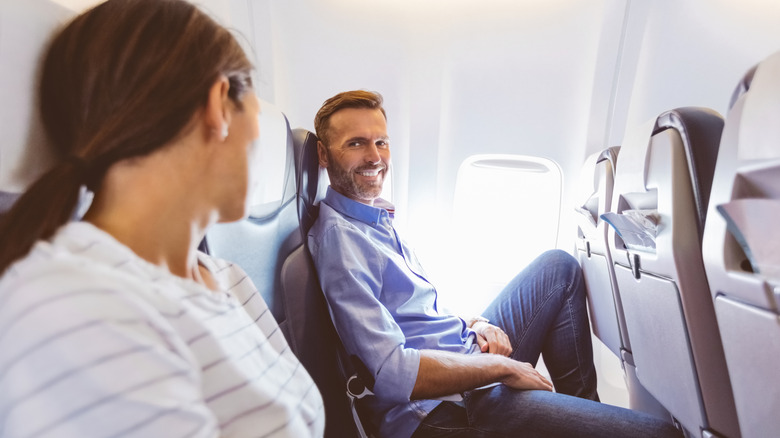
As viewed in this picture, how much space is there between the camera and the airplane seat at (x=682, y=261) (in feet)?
3.37

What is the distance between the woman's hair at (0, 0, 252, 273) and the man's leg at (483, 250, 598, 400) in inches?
68.3

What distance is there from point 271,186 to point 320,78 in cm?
149

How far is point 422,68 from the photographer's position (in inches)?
104

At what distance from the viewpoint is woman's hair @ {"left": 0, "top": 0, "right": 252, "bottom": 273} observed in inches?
21.9

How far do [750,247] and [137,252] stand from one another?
95 cm

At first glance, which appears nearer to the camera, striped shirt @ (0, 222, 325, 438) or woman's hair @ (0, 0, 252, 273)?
striped shirt @ (0, 222, 325, 438)

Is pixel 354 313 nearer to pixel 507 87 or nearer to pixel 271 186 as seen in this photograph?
pixel 271 186

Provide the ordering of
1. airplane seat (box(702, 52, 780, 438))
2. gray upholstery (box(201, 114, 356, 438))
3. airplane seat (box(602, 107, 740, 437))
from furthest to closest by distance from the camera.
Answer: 1. gray upholstery (box(201, 114, 356, 438))
2. airplane seat (box(602, 107, 740, 437))
3. airplane seat (box(702, 52, 780, 438))

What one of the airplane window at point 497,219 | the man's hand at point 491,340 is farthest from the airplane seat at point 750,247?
the airplane window at point 497,219

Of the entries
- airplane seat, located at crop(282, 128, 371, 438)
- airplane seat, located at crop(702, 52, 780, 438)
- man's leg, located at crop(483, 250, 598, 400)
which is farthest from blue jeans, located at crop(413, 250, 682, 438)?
airplane seat, located at crop(702, 52, 780, 438)

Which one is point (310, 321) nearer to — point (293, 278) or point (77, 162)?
point (293, 278)

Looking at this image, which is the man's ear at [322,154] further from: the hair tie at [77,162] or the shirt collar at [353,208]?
the hair tie at [77,162]

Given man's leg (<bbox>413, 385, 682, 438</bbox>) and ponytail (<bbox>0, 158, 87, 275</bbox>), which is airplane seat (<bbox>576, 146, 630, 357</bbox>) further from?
ponytail (<bbox>0, 158, 87, 275</bbox>)

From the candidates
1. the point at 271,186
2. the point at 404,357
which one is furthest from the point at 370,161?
the point at 404,357
